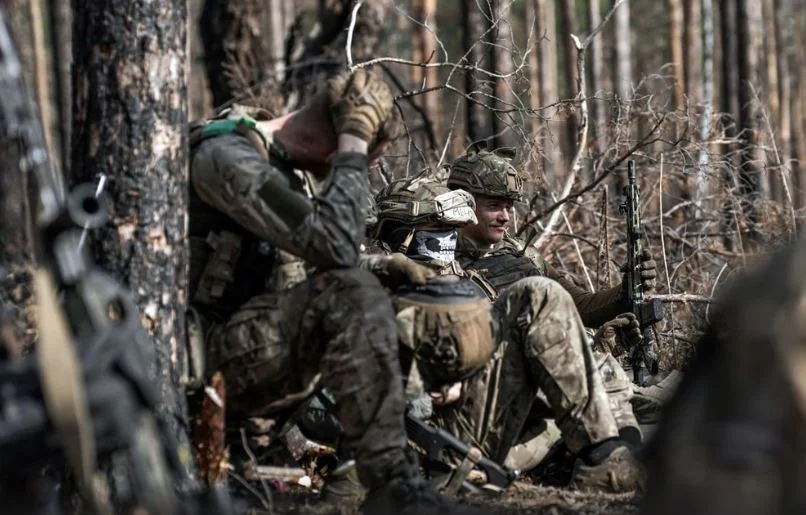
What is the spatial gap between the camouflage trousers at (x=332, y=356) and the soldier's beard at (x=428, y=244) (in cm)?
154

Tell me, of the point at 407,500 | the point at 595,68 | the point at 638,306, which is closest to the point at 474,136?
the point at 638,306

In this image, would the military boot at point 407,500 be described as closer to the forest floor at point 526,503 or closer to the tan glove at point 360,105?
the forest floor at point 526,503

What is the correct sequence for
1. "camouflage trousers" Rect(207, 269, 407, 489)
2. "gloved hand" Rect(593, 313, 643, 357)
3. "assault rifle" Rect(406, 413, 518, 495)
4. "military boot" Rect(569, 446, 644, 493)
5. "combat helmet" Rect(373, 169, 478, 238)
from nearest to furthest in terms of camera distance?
"camouflage trousers" Rect(207, 269, 407, 489)
"assault rifle" Rect(406, 413, 518, 495)
"military boot" Rect(569, 446, 644, 493)
"combat helmet" Rect(373, 169, 478, 238)
"gloved hand" Rect(593, 313, 643, 357)

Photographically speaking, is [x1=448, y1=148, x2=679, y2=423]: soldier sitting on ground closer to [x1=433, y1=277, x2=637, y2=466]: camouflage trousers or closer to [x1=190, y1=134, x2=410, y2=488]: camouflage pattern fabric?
[x1=433, y1=277, x2=637, y2=466]: camouflage trousers

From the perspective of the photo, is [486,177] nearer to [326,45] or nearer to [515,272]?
[515,272]

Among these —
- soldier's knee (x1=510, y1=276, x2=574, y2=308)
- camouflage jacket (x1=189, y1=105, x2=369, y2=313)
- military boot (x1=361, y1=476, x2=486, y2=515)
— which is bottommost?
military boot (x1=361, y1=476, x2=486, y2=515)

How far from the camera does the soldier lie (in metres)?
4.60

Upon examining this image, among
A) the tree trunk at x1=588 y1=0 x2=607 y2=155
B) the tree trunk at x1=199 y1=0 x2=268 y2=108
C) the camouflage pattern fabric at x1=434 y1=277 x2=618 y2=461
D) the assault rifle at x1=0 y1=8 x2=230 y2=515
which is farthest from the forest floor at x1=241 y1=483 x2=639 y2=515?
the tree trunk at x1=199 y1=0 x2=268 y2=108

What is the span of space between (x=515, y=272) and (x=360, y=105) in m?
2.51

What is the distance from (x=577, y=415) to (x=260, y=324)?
146cm

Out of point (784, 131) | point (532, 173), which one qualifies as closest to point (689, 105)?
point (532, 173)

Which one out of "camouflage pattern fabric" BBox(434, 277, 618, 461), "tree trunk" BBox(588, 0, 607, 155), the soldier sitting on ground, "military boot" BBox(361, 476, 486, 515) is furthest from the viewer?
"tree trunk" BBox(588, 0, 607, 155)

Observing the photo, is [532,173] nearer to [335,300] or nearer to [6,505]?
[335,300]

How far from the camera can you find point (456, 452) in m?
5.38
